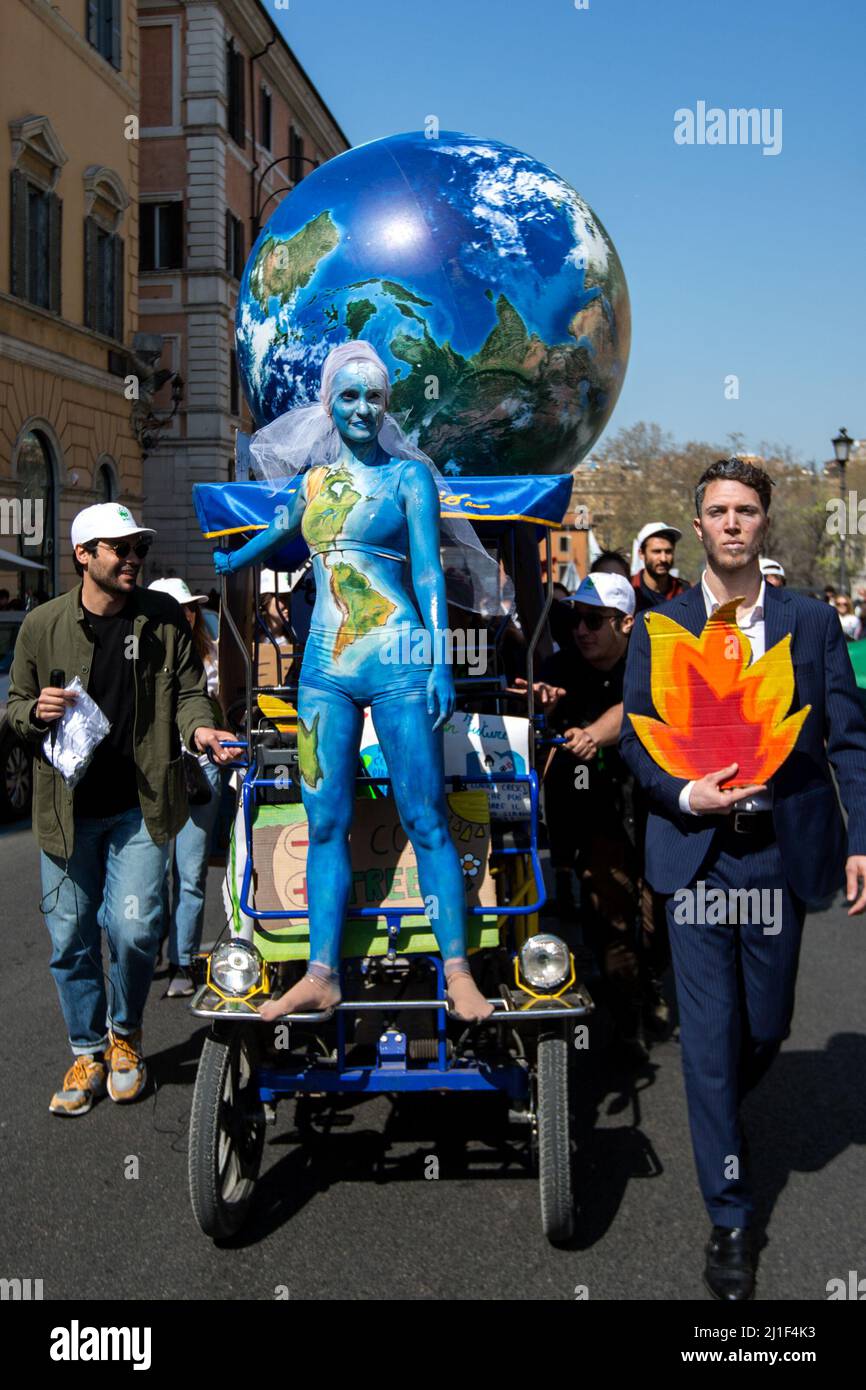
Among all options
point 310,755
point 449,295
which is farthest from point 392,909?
point 449,295

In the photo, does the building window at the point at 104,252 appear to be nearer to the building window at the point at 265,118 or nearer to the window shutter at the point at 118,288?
the window shutter at the point at 118,288

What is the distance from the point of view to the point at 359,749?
4219 millimetres

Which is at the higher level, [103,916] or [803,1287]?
[103,916]

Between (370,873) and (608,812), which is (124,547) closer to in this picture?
(370,873)

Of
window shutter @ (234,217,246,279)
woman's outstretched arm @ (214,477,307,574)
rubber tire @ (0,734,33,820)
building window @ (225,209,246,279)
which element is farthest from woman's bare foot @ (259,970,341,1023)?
window shutter @ (234,217,246,279)

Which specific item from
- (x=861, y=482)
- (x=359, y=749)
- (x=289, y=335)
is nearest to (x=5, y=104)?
(x=289, y=335)

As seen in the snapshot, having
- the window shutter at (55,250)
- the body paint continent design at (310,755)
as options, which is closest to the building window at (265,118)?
the window shutter at (55,250)

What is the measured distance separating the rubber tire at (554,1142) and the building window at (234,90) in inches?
1422

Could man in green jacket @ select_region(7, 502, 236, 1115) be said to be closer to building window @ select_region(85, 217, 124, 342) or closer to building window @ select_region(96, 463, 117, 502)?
building window @ select_region(96, 463, 117, 502)

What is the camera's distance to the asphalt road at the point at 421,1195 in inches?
145

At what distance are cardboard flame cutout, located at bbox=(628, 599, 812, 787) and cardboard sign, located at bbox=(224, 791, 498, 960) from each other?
2.75ft

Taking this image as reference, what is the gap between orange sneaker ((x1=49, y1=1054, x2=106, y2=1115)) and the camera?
493 centimetres
